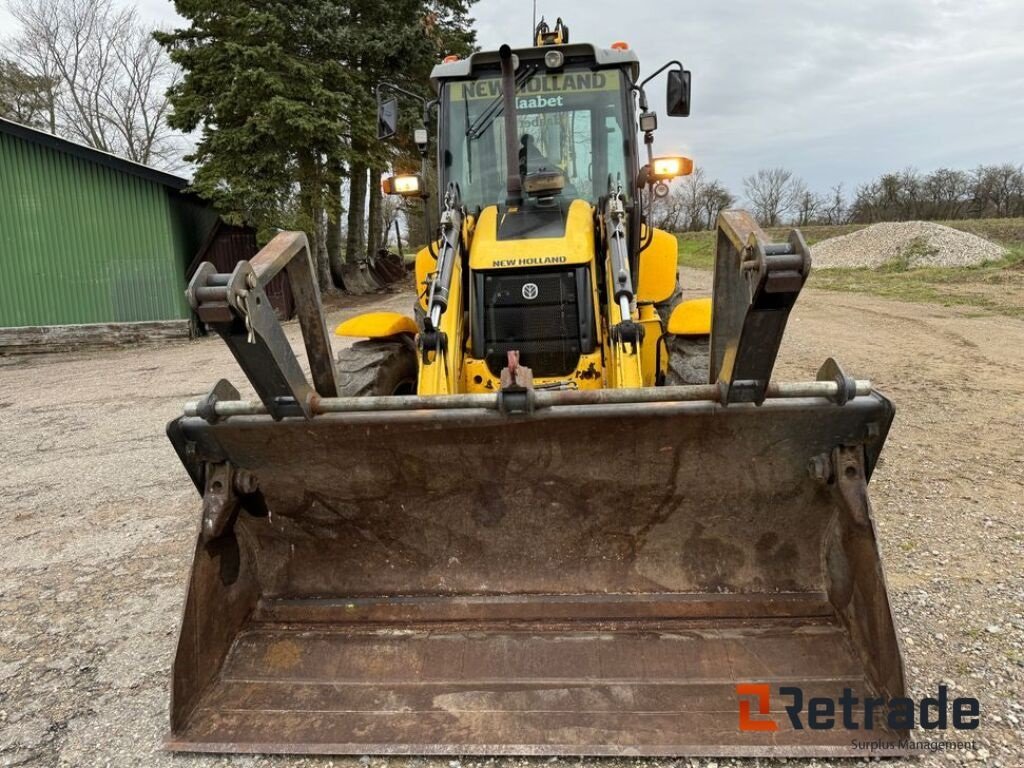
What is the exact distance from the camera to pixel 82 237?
44.0ft

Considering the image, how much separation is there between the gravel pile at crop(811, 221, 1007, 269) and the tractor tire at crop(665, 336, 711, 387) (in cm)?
1989

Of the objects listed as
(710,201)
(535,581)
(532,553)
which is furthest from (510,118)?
(710,201)

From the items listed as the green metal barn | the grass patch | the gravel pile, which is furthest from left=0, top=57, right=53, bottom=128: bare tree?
the gravel pile

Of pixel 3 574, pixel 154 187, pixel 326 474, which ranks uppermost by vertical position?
pixel 154 187

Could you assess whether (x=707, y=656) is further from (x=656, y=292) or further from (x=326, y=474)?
(x=656, y=292)

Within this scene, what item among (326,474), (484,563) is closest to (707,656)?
(484,563)

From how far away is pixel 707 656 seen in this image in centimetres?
256

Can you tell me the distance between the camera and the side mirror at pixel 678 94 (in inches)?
177

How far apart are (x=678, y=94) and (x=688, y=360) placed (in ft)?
6.07

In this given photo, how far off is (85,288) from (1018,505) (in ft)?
48.4

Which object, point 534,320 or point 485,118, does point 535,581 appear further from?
point 485,118

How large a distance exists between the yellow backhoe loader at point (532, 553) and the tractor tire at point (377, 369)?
106 centimetres

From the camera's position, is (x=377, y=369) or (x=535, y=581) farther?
(x=377, y=369)

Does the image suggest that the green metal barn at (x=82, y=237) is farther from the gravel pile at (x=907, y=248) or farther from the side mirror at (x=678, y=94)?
the gravel pile at (x=907, y=248)
